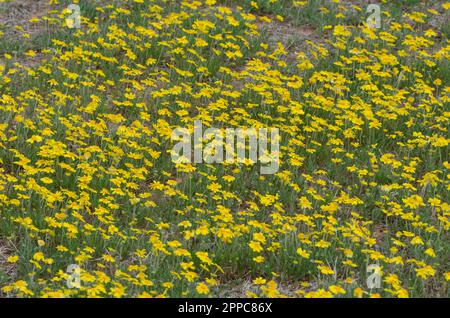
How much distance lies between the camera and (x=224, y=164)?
24.3 feet

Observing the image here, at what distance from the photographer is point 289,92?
Result: 28.5 feet

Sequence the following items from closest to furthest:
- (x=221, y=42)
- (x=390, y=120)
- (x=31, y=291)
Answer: (x=31, y=291) < (x=390, y=120) < (x=221, y=42)

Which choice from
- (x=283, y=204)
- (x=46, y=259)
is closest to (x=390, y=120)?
(x=283, y=204)

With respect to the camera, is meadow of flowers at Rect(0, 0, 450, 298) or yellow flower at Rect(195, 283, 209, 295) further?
meadow of flowers at Rect(0, 0, 450, 298)

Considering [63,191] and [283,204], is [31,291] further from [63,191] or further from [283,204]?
[283,204]

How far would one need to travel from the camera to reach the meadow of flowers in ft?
20.0

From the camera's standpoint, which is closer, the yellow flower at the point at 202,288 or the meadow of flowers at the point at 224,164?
the yellow flower at the point at 202,288

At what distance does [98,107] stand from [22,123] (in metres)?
0.85

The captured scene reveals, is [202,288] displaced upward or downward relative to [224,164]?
downward

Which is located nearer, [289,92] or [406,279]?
[406,279]

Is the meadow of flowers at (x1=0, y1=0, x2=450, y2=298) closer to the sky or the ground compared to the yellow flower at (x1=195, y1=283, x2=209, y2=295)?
closer to the sky

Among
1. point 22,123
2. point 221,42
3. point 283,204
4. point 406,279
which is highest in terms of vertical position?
point 221,42

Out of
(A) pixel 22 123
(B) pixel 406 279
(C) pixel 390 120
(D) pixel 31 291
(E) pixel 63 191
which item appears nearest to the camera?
(D) pixel 31 291

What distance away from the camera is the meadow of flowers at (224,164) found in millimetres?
6090
